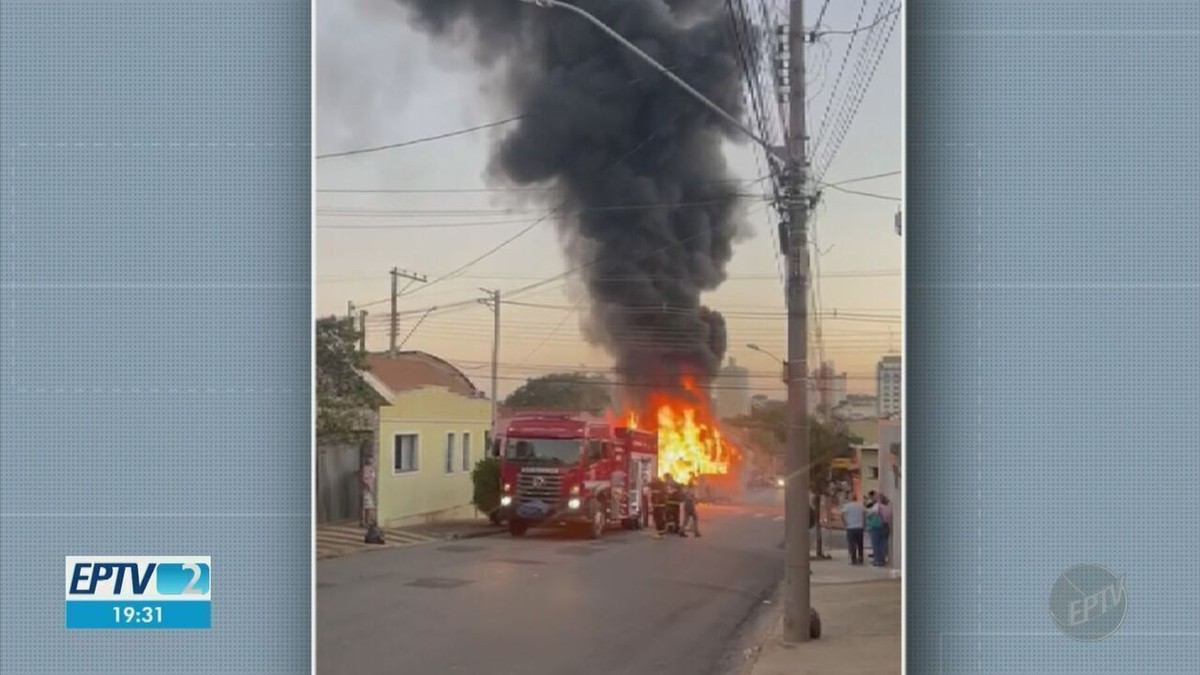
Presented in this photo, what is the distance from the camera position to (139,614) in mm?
3863

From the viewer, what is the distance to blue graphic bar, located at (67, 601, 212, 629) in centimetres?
386

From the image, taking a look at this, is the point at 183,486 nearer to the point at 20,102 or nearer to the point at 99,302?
the point at 99,302

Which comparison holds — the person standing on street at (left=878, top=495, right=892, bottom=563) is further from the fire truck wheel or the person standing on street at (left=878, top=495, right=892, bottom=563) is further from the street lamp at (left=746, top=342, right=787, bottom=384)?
the fire truck wheel

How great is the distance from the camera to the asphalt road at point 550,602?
3844 mm

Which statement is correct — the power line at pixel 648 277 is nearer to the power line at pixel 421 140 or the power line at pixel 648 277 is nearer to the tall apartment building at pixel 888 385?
the tall apartment building at pixel 888 385

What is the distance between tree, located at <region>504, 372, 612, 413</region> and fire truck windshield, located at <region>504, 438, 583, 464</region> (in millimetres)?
105

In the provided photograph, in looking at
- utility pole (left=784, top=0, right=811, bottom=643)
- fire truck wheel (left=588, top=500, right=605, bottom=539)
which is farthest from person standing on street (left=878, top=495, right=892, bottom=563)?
fire truck wheel (left=588, top=500, right=605, bottom=539)

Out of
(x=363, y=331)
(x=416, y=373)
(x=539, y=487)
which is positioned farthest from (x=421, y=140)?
(x=539, y=487)

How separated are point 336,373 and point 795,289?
1420 mm

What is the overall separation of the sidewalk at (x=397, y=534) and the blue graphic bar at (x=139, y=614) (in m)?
0.43

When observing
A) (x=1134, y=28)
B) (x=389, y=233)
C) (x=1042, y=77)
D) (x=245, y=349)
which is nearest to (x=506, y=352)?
(x=389, y=233)

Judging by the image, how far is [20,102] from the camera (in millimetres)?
3906

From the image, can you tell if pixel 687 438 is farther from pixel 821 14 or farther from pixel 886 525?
pixel 821 14

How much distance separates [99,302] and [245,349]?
476 millimetres
